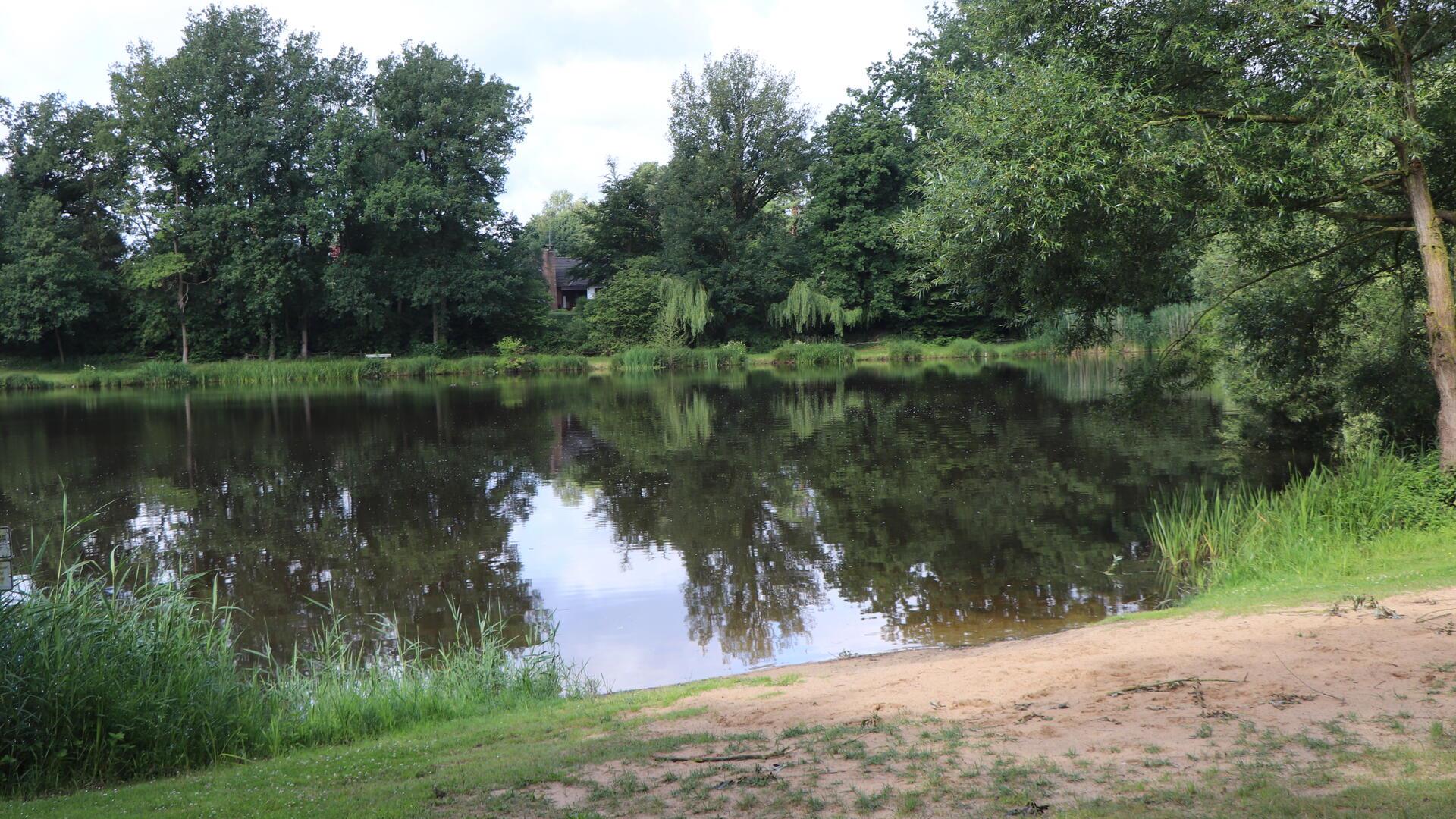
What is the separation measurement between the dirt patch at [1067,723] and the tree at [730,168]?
5126 centimetres

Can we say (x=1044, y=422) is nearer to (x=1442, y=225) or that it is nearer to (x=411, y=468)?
(x=1442, y=225)

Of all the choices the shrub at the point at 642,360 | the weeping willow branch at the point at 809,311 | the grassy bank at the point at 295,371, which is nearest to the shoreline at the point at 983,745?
the shrub at the point at 642,360

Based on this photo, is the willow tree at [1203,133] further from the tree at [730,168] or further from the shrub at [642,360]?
the tree at [730,168]

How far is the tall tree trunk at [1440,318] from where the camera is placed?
11297 mm

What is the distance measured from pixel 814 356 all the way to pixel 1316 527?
44.2 metres

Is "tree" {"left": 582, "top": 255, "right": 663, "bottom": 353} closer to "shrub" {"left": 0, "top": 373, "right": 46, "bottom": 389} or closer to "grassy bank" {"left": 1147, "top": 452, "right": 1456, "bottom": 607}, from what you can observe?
"shrub" {"left": 0, "top": 373, "right": 46, "bottom": 389}

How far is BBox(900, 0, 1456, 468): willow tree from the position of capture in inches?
441

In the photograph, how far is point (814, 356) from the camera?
5475 centimetres

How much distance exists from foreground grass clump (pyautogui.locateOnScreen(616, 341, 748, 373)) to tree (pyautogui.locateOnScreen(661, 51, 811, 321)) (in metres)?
4.16

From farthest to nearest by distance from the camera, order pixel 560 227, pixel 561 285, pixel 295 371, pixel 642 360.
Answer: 1. pixel 560 227
2. pixel 561 285
3. pixel 642 360
4. pixel 295 371

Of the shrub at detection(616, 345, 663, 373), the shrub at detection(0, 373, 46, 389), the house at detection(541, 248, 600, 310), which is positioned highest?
the house at detection(541, 248, 600, 310)

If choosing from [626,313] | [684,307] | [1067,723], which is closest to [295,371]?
[626,313]

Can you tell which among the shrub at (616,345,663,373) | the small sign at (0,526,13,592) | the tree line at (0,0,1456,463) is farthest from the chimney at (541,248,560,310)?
the small sign at (0,526,13,592)

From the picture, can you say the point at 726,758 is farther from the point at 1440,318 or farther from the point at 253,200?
the point at 253,200
